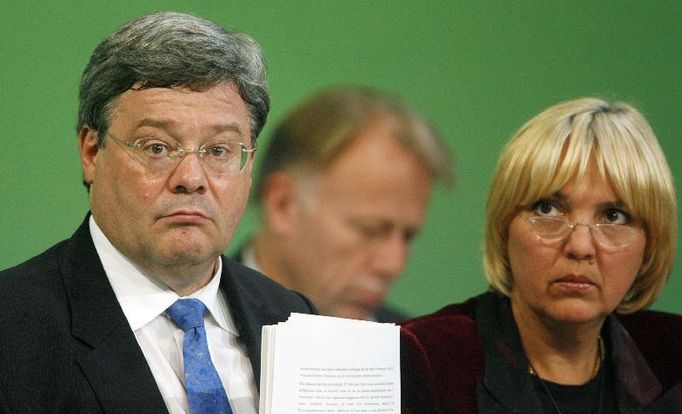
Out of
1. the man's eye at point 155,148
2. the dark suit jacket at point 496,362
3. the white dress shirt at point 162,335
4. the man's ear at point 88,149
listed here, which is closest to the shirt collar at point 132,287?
the white dress shirt at point 162,335

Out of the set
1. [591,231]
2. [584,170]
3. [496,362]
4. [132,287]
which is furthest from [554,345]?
[132,287]

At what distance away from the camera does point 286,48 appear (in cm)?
344

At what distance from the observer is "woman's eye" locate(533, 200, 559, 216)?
114 inches

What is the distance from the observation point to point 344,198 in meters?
3.44

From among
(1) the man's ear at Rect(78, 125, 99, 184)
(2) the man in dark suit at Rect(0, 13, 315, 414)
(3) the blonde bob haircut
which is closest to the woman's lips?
(3) the blonde bob haircut

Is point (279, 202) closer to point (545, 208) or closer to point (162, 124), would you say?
point (545, 208)

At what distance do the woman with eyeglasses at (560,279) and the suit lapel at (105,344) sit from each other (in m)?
0.79

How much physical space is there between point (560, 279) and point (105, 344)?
1.23 metres

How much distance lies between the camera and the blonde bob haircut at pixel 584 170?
2.87 m

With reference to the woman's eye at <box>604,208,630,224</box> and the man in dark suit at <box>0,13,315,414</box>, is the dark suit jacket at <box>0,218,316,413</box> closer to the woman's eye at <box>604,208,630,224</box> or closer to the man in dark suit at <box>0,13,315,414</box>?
the man in dark suit at <box>0,13,315,414</box>

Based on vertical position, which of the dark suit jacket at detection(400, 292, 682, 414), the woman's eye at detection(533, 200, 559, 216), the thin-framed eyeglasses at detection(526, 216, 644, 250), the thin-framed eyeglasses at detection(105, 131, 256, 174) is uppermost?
the thin-framed eyeglasses at detection(105, 131, 256, 174)

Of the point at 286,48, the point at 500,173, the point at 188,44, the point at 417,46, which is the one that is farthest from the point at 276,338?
the point at 417,46

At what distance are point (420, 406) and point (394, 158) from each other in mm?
993

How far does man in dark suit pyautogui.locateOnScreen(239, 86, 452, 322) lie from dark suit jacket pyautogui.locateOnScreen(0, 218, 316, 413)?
932mm
